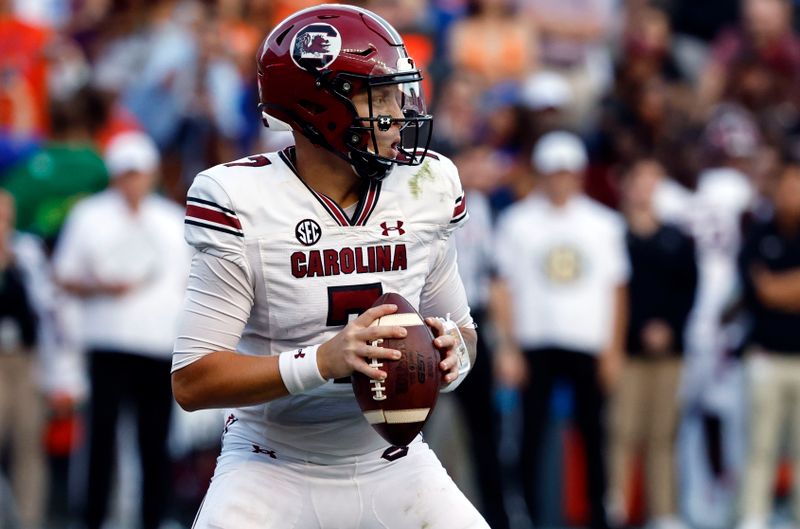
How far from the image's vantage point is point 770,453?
826 centimetres

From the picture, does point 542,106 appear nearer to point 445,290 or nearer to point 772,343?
point 772,343

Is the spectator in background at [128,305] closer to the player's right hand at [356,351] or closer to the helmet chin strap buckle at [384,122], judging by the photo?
the helmet chin strap buckle at [384,122]

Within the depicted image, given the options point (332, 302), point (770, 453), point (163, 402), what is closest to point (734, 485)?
point (770, 453)

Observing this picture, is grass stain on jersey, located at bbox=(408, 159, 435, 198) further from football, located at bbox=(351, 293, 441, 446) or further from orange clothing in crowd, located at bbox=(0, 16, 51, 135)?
orange clothing in crowd, located at bbox=(0, 16, 51, 135)

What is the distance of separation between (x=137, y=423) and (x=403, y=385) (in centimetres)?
447

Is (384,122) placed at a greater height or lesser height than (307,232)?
greater

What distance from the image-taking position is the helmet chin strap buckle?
364 cm

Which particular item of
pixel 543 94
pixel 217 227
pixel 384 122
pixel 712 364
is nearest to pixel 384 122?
pixel 384 122

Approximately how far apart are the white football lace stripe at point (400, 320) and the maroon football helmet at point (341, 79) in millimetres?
420

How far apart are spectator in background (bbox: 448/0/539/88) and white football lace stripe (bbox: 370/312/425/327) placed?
7.23 meters

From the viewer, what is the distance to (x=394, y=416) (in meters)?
3.44

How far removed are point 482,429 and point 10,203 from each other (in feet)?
9.28

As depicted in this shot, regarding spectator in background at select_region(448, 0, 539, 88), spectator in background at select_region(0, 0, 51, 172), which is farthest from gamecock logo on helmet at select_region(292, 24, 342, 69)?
spectator in background at select_region(448, 0, 539, 88)

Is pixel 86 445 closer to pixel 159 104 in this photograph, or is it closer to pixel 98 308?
pixel 98 308
